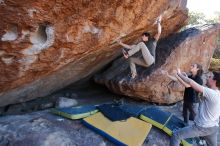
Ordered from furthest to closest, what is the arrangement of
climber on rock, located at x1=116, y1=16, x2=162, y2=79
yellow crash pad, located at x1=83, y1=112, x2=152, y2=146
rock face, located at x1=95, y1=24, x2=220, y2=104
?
1. rock face, located at x1=95, y1=24, x2=220, y2=104
2. climber on rock, located at x1=116, y1=16, x2=162, y2=79
3. yellow crash pad, located at x1=83, y1=112, x2=152, y2=146

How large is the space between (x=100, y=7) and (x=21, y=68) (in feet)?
6.99

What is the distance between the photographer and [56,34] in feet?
21.5

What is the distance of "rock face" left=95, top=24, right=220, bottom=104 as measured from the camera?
917 centimetres

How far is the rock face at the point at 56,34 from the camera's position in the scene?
5949 millimetres

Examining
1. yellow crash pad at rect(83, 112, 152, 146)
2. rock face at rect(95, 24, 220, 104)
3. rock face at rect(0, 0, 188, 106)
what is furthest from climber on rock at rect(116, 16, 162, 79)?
yellow crash pad at rect(83, 112, 152, 146)

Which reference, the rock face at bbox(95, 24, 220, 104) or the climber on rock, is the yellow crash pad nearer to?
the climber on rock

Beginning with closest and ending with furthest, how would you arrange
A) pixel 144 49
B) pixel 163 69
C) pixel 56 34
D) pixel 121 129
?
pixel 56 34
pixel 121 129
pixel 144 49
pixel 163 69

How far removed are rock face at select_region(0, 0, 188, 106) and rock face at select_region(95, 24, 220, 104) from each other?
863mm

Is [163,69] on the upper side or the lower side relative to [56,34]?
lower

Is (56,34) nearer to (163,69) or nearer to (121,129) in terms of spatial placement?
(121,129)

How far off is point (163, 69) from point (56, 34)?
3.81m

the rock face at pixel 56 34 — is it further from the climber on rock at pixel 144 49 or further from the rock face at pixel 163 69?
the rock face at pixel 163 69

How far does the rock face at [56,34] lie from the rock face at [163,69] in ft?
2.83

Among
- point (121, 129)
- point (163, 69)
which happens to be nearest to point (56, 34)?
point (121, 129)
